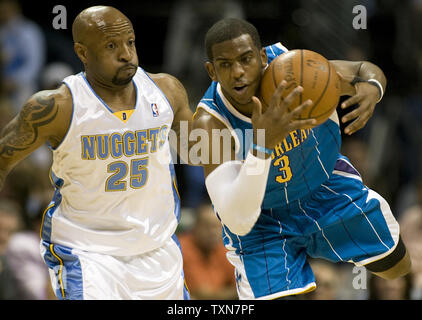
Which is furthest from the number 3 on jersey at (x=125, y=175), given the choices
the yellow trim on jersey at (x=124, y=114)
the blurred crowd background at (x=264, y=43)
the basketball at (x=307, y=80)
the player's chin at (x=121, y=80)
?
the blurred crowd background at (x=264, y=43)

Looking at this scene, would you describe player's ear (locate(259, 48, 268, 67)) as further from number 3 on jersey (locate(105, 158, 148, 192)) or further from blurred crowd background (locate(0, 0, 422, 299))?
blurred crowd background (locate(0, 0, 422, 299))

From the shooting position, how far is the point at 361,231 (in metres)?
5.17

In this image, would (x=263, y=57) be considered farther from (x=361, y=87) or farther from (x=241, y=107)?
(x=361, y=87)

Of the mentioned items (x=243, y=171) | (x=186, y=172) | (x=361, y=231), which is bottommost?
(x=186, y=172)

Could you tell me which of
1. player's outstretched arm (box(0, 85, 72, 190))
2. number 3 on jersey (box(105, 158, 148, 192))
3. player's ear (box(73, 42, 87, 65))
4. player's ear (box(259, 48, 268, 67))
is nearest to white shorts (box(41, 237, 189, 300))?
number 3 on jersey (box(105, 158, 148, 192))

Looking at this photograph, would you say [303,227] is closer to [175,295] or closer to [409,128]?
[175,295]

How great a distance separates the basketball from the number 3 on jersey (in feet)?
2.96

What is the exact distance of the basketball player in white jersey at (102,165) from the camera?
467 cm

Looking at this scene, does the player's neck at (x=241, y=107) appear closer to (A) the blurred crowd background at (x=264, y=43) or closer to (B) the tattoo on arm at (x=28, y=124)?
(B) the tattoo on arm at (x=28, y=124)

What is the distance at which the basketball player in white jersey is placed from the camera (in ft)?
15.3

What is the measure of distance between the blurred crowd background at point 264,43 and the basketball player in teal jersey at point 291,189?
2.42m

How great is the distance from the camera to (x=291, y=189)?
16.5 feet
